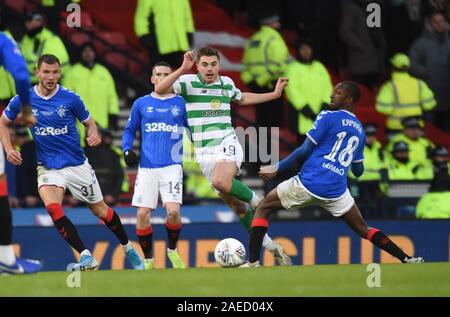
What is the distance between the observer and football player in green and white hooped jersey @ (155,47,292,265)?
1290 centimetres

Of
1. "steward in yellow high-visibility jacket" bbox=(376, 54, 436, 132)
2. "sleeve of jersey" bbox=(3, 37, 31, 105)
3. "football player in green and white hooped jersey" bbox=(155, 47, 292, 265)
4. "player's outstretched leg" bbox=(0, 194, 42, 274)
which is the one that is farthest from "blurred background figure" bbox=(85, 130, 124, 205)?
"sleeve of jersey" bbox=(3, 37, 31, 105)

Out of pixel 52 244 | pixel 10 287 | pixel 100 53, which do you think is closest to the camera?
pixel 10 287

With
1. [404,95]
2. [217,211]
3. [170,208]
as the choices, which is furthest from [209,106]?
[404,95]

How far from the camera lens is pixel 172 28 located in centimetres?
1608

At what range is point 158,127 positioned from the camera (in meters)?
13.1

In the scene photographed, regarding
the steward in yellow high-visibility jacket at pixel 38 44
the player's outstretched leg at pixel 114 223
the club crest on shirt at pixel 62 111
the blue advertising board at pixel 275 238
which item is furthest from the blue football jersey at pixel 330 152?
the steward in yellow high-visibility jacket at pixel 38 44

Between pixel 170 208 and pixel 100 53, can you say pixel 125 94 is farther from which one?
pixel 170 208

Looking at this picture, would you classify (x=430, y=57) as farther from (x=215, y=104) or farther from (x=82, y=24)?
(x=215, y=104)

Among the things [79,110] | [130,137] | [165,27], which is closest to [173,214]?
[130,137]

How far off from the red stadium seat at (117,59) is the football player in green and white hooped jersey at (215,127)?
12.0ft

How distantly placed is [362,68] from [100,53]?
3381 millimetres

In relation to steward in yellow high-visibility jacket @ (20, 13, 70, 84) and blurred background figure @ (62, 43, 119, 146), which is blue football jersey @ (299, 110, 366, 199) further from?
steward in yellow high-visibility jacket @ (20, 13, 70, 84)

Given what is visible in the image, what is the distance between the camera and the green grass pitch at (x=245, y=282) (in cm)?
1055

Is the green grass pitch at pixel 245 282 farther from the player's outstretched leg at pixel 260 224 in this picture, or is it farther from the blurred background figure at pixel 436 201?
the blurred background figure at pixel 436 201
